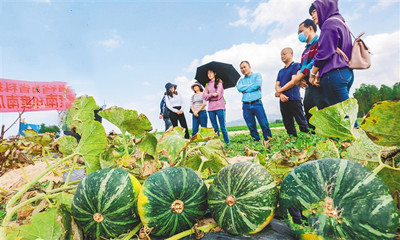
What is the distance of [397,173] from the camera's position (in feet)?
3.38

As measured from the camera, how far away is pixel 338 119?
125cm

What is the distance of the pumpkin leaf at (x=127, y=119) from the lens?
1546 mm

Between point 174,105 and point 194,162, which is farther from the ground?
point 174,105

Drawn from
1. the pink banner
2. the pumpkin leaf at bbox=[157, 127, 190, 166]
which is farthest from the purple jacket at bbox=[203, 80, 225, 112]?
the pink banner

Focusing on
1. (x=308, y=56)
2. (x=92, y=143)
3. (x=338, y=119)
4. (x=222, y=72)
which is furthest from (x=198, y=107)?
(x=338, y=119)

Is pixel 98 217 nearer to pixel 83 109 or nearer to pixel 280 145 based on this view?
pixel 83 109

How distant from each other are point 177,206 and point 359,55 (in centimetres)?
371

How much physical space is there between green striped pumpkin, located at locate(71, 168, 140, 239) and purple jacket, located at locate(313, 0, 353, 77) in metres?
3.53

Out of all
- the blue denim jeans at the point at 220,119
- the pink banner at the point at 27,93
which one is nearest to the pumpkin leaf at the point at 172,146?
the blue denim jeans at the point at 220,119

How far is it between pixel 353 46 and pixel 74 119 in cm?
389

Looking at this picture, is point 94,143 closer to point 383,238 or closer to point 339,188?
point 339,188

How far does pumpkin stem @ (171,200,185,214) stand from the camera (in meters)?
1.14

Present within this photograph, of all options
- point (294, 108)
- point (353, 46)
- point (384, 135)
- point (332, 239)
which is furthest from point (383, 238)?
point (294, 108)

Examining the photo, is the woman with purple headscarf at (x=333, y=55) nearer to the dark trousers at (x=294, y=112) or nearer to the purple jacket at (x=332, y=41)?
the purple jacket at (x=332, y=41)
